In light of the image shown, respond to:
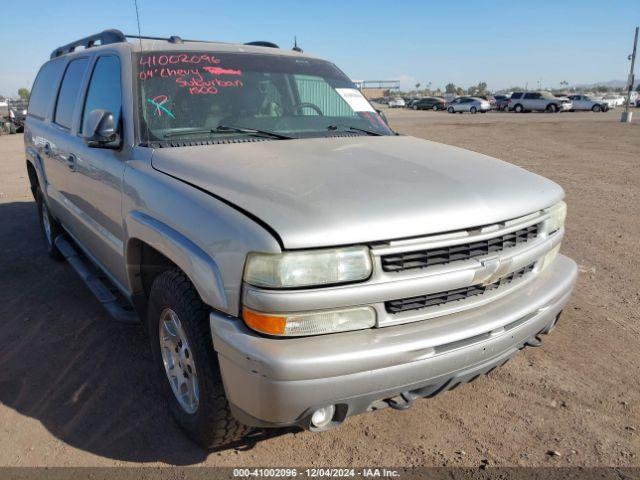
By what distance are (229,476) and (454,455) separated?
108 centimetres

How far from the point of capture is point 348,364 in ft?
6.46

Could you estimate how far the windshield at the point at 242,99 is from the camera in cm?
310

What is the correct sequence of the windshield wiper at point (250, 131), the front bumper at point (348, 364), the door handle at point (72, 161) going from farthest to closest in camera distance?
the door handle at point (72, 161)
the windshield wiper at point (250, 131)
the front bumper at point (348, 364)

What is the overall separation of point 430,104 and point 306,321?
55.6 m

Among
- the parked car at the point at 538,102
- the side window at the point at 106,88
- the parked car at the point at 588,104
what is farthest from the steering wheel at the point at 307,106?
the parked car at the point at 588,104

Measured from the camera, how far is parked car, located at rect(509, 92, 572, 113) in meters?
42.8

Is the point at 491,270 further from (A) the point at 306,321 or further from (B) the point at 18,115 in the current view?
(B) the point at 18,115

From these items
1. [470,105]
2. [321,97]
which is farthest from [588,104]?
[321,97]

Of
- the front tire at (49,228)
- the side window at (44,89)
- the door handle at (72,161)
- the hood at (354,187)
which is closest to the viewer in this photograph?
the hood at (354,187)

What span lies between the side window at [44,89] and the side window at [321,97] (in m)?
2.42

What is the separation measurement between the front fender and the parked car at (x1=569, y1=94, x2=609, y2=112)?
4903cm

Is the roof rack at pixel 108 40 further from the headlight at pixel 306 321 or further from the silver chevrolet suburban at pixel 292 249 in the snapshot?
the headlight at pixel 306 321

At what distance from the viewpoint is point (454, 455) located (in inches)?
101

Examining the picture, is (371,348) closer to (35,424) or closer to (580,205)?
(35,424)
